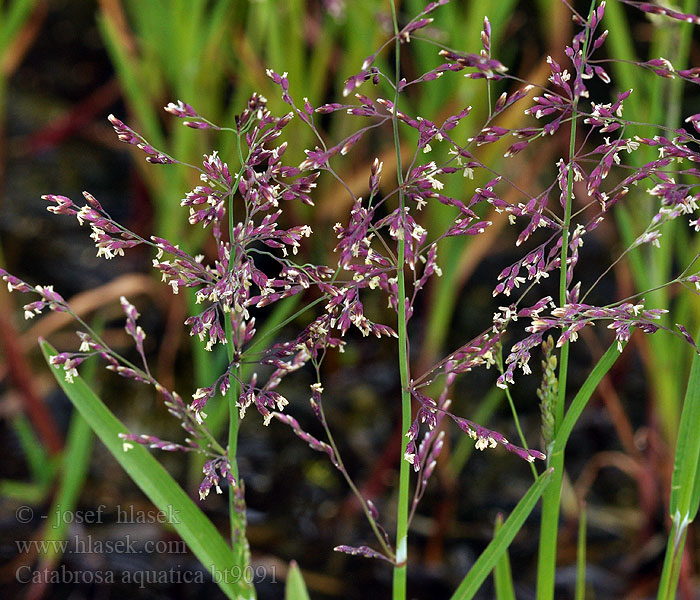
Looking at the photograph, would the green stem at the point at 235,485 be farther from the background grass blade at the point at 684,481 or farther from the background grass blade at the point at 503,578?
the background grass blade at the point at 684,481

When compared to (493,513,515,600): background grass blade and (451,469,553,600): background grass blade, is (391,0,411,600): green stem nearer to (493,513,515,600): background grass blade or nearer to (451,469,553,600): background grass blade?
(451,469,553,600): background grass blade

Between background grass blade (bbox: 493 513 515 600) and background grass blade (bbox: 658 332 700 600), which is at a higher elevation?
background grass blade (bbox: 658 332 700 600)

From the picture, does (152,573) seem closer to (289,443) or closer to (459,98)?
(289,443)

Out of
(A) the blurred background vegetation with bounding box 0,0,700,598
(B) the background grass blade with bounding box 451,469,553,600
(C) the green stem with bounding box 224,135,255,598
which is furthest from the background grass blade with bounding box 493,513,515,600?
(A) the blurred background vegetation with bounding box 0,0,700,598

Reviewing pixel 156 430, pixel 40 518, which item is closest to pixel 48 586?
pixel 40 518

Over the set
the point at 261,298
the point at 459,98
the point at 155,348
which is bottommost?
the point at 155,348
